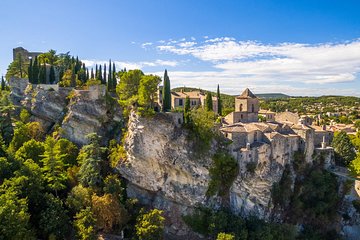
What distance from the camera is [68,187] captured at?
123ft

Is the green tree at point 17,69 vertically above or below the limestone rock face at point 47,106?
above

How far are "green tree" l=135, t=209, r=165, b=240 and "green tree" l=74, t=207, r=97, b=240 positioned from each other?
516 centimetres

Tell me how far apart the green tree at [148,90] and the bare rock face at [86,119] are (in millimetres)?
7921

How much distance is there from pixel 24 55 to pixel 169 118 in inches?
1914

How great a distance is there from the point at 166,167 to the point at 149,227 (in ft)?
30.2

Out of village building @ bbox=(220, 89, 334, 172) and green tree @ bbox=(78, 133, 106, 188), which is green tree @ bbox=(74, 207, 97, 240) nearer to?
green tree @ bbox=(78, 133, 106, 188)

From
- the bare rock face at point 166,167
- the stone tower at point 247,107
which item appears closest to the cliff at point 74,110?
the bare rock face at point 166,167

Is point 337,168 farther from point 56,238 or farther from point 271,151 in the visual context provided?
point 56,238

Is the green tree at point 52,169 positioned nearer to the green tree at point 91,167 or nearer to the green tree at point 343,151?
the green tree at point 91,167

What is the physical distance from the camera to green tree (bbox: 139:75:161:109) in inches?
1559

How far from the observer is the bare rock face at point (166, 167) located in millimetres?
38188

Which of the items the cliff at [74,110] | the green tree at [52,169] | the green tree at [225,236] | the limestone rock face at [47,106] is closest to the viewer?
the green tree at [225,236]

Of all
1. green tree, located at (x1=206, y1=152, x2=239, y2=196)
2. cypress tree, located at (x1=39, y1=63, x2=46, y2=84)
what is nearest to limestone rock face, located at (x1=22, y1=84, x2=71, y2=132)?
cypress tree, located at (x1=39, y1=63, x2=46, y2=84)

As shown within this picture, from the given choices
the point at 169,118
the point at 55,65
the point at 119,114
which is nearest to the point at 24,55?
the point at 55,65
